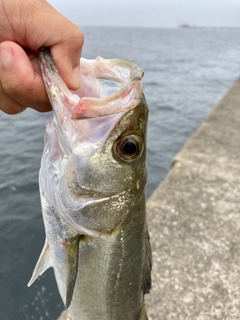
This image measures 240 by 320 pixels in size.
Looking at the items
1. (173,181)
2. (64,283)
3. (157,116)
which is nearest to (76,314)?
(64,283)

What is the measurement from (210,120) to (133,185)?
534 centimetres

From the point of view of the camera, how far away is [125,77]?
5.59 feet

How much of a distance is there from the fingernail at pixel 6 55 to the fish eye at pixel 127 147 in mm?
562

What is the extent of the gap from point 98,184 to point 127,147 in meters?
0.22

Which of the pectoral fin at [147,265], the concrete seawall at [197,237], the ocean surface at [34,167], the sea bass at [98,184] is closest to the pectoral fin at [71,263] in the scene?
the sea bass at [98,184]

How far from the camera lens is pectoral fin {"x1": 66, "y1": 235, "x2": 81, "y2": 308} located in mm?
1679

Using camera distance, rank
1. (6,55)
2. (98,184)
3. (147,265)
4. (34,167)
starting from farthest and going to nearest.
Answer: (34,167) → (147,265) → (98,184) → (6,55)

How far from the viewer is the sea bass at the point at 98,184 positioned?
1.56 m

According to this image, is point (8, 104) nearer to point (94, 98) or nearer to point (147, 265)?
point (94, 98)

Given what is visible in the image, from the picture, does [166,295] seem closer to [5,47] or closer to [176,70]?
[5,47]

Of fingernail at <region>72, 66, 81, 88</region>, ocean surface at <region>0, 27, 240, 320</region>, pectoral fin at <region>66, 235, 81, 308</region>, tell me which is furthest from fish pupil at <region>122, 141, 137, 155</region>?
ocean surface at <region>0, 27, 240, 320</region>

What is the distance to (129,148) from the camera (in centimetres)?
163

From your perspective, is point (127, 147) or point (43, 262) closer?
point (127, 147)

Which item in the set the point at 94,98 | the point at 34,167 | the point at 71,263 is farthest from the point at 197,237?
the point at 34,167
